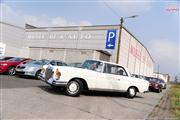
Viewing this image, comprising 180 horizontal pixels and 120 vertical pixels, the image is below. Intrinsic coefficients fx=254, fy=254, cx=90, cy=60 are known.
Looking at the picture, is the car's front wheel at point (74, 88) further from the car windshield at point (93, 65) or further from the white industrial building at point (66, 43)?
the white industrial building at point (66, 43)

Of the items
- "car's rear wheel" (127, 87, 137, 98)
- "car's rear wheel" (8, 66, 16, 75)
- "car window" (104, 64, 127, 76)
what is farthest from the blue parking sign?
"car window" (104, 64, 127, 76)

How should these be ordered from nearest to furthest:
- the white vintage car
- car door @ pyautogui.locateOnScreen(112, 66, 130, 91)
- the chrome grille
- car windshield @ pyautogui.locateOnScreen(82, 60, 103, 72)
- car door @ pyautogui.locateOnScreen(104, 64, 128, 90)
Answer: the white vintage car
the chrome grille
car windshield @ pyautogui.locateOnScreen(82, 60, 103, 72)
car door @ pyautogui.locateOnScreen(104, 64, 128, 90)
car door @ pyautogui.locateOnScreen(112, 66, 130, 91)

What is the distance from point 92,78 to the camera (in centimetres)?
1155

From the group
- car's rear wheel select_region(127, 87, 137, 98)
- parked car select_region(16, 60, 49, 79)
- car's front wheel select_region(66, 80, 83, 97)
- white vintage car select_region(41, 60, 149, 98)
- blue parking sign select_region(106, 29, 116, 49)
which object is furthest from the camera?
blue parking sign select_region(106, 29, 116, 49)

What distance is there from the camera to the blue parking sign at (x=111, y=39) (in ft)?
136

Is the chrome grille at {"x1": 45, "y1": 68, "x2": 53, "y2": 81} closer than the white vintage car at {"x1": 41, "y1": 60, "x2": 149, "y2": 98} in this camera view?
No

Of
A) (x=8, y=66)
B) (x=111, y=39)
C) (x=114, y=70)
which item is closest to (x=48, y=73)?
(x=114, y=70)

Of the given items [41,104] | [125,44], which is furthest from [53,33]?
[41,104]

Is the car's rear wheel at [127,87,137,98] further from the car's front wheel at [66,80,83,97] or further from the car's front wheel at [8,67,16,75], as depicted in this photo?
the car's front wheel at [8,67,16,75]

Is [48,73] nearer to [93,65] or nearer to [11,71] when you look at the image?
[93,65]

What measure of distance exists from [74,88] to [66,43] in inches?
1433

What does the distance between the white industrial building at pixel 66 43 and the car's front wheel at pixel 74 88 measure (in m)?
29.2

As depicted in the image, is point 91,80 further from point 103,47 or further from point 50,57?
point 50,57

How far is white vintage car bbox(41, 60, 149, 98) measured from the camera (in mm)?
10844
